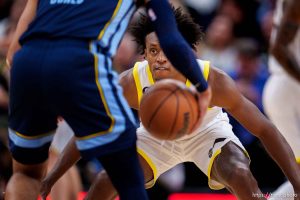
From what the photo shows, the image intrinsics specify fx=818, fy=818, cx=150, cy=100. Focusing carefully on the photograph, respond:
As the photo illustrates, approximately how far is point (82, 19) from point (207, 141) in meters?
1.86

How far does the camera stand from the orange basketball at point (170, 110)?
4.55 metres

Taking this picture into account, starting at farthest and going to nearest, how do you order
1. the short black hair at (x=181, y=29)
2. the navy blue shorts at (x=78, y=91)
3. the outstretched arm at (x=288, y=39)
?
the short black hair at (x=181, y=29) → the outstretched arm at (x=288, y=39) → the navy blue shorts at (x=78, y=91)

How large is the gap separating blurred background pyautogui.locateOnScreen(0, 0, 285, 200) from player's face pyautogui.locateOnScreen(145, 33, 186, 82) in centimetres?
267

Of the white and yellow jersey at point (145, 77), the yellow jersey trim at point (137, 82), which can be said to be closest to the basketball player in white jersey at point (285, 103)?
the white and yellow jersey at point (145, 77)

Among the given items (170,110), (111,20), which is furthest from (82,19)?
(170,110)

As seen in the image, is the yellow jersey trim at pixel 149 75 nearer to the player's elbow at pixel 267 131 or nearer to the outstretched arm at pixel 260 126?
the outstretched arm at pixel 260 126

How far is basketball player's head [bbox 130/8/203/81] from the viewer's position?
18.5 feet

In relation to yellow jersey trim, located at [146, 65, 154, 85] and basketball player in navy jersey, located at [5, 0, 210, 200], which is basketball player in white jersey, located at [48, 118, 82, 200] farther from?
basketball player in navy jersey, located at [5, 0, 210, 200]

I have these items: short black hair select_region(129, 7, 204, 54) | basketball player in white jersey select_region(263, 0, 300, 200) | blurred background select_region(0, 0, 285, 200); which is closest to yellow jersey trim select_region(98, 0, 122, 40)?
short black hair select_region(129, 7, 204, 54)

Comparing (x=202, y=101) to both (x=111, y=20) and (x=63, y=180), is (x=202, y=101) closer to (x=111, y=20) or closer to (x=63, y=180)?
(x=111, y=20)

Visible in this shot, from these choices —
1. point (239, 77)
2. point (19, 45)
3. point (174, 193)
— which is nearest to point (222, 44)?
point (239, 77)

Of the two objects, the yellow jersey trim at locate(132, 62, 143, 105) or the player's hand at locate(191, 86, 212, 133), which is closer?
the player's hand at locate(191, 86, 212, 133)

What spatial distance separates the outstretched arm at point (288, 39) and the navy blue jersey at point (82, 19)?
90cm

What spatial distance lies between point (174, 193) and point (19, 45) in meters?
4.04
